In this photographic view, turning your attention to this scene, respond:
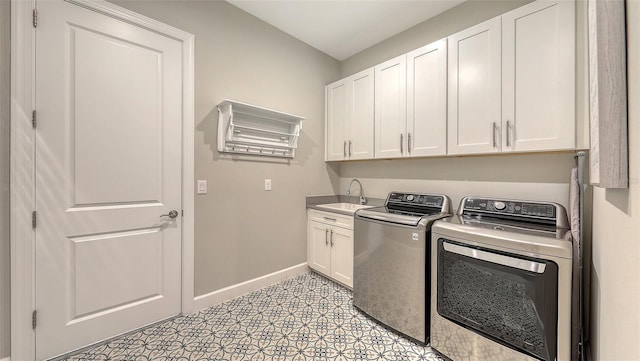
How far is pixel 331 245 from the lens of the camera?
270 centimetres

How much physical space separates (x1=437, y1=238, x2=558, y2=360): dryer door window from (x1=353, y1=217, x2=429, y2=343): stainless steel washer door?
139mm

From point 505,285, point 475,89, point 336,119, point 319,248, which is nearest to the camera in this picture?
point 505,285

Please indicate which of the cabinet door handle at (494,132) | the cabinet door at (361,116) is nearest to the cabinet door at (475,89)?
the cabinet door handle at (494,132)

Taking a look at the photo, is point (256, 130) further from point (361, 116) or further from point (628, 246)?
point (628, 246)

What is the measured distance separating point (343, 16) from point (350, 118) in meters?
1.03

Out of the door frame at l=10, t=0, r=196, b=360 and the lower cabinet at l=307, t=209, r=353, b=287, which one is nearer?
the door frame at l=10, t=0, r=196, b=360

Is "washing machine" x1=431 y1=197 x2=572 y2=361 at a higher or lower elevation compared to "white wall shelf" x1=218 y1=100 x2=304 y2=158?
lower

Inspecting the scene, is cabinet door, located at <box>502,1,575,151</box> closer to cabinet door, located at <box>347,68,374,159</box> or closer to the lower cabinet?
cabinet door, located at <box>347,68,374,159</box>

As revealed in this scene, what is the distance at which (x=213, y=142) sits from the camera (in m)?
2.26

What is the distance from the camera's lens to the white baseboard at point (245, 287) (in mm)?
2193

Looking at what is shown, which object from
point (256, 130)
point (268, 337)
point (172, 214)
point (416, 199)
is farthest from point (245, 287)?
point (416, 199)

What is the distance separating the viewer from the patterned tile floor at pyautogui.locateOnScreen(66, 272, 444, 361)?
5.41 feet

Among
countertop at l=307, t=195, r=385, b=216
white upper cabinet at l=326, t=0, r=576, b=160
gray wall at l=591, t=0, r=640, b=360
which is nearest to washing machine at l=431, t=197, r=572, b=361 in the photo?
gray wall at l=591, t=0, r=640, b=360

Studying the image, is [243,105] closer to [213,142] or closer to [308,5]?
[213,142]
